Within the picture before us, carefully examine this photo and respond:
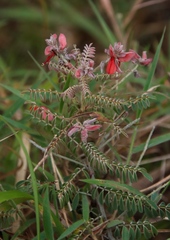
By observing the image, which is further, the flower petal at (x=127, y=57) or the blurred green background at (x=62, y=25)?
the blurred green background at (x=62, y=25)

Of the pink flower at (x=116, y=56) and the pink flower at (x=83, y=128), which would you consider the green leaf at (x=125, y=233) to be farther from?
the pink flower at (x=116, y=56)

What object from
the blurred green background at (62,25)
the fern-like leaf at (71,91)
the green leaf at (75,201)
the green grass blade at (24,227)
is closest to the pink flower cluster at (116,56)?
the fern-like leaf at (71,91)

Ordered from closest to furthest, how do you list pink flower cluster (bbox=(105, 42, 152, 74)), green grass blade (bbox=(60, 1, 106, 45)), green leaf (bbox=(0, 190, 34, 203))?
green leaf (bbox=(0, 190, 34, 203)), pink flower cluster (bbox=(105, 42, 152, 74)), green grass blade (bbox=(60, 1, 106, 45))

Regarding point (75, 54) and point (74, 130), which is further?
point (75, 54)

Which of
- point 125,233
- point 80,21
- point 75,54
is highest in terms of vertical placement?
point 80,21

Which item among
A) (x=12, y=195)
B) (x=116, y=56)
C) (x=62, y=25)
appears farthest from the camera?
(x=62, y=25)

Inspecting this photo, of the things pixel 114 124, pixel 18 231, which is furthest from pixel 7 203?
pixel 114 124

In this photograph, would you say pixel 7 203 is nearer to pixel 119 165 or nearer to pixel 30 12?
pixel 119 165

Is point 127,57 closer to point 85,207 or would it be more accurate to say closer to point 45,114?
point 45,114

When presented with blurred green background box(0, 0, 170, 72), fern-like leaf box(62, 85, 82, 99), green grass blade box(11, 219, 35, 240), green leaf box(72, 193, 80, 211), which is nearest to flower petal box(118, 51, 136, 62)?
fern-like leaf box(62, 85, 82, 99)

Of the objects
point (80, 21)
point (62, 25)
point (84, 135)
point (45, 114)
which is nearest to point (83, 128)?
point (84, 135)

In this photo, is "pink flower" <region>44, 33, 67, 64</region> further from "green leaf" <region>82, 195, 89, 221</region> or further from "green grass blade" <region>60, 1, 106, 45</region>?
"green grass blade" <region>60, 1, 106, 45</region>

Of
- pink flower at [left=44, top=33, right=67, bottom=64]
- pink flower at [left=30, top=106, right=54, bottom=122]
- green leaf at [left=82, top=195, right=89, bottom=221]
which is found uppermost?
pink flower at [left=44, top=33, right=67, bottom=64]
